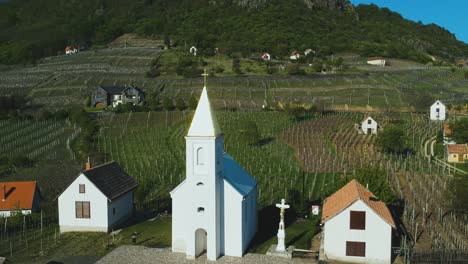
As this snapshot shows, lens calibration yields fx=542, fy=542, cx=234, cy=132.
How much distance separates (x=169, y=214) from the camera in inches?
1268

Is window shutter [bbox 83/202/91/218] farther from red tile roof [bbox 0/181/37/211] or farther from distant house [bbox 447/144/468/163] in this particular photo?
distant house [bbox 447/144/468/163]

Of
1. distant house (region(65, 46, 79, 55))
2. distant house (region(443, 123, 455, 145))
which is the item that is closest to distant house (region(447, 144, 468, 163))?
distant house (region(443, 123, 455, 145))

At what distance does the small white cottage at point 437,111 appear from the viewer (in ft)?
221

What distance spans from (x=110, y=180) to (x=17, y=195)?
259 inches

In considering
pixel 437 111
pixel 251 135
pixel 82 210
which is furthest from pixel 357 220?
pixel 437 111

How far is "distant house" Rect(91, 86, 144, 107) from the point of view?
84.6 m

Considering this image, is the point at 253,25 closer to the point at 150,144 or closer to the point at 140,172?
the point at 150,144

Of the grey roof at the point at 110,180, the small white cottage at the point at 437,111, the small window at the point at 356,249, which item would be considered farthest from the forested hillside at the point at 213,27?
the small window at the point at 356,249

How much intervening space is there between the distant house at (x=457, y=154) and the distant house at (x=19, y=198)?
3277 cm

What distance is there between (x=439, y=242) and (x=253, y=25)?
11764 centimetres

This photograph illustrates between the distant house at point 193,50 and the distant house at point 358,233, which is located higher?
the distant house at point 193,50

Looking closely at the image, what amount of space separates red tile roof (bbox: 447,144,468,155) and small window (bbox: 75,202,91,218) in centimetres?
3100

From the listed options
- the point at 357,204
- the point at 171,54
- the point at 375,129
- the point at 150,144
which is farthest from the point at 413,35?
the point at 357,204

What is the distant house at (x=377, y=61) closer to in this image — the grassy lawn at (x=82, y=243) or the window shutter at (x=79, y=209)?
the grassy lawn at (x=82, y=243)
